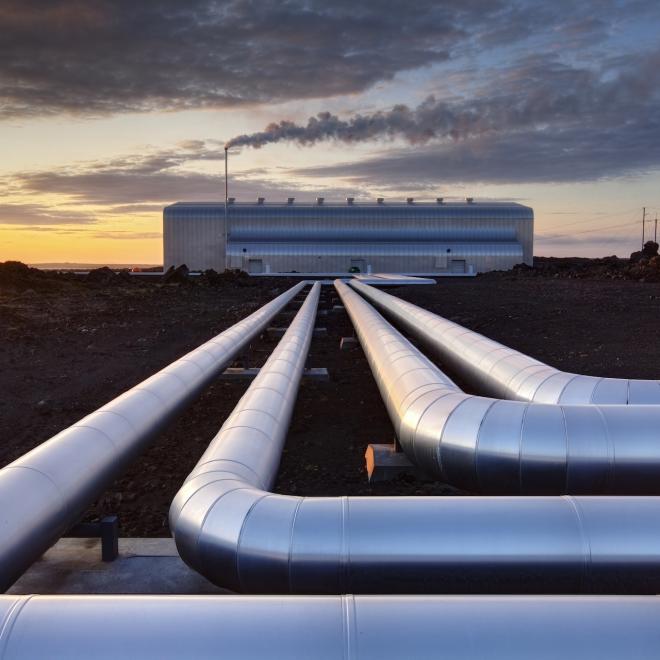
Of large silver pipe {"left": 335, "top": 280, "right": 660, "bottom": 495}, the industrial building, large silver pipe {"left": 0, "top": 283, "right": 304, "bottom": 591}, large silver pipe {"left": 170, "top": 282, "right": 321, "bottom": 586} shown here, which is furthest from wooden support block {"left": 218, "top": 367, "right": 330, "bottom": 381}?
the industrial building

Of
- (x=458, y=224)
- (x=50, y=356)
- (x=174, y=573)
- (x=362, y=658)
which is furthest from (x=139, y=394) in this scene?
(x=458, y=224)

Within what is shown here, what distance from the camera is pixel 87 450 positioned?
16.2 feet

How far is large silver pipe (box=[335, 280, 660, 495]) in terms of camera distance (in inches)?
182

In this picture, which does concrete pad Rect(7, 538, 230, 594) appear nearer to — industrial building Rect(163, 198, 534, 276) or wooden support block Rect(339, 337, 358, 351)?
wooden support block Rect(339, 337, 358, 351)

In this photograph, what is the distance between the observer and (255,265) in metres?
50.8

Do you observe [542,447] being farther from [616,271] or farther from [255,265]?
[255,265]

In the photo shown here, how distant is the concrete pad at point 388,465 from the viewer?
673 cm

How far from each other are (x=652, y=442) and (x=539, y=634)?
8.30ft

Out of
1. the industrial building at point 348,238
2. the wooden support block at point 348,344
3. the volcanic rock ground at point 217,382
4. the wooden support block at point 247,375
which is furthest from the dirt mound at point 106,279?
the wooden support block at point 247,375

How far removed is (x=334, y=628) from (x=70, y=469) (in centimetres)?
268

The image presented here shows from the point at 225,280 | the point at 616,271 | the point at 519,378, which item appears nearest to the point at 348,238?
the point at 225,280

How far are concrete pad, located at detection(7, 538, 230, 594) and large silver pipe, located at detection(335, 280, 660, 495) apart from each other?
181 centimetres

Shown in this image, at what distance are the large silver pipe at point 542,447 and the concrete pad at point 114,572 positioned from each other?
5.95 ft

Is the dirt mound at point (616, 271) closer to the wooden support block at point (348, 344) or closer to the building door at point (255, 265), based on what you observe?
the building door at point (255, 265)
